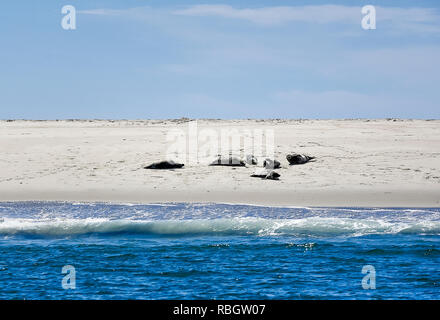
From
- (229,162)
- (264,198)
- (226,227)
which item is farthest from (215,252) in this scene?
(229,162)

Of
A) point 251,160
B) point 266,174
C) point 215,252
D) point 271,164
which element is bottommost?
point 215,252

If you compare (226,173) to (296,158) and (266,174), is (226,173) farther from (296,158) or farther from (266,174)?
→ (296,158)

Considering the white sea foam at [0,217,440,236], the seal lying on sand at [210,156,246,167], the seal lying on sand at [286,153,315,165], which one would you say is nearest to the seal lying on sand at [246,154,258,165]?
the seal lying on sand at [210,156,246,167]

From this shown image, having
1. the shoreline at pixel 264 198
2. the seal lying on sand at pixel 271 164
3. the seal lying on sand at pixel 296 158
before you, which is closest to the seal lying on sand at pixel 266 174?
the seal lying on sand at pixel 271 164

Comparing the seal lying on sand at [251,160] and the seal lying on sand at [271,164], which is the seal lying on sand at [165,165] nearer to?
the seal lying on sand at [251,160]

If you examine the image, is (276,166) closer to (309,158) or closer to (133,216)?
(309,158)

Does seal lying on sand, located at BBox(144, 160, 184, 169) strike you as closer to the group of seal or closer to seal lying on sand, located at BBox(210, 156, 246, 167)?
the group of seal
